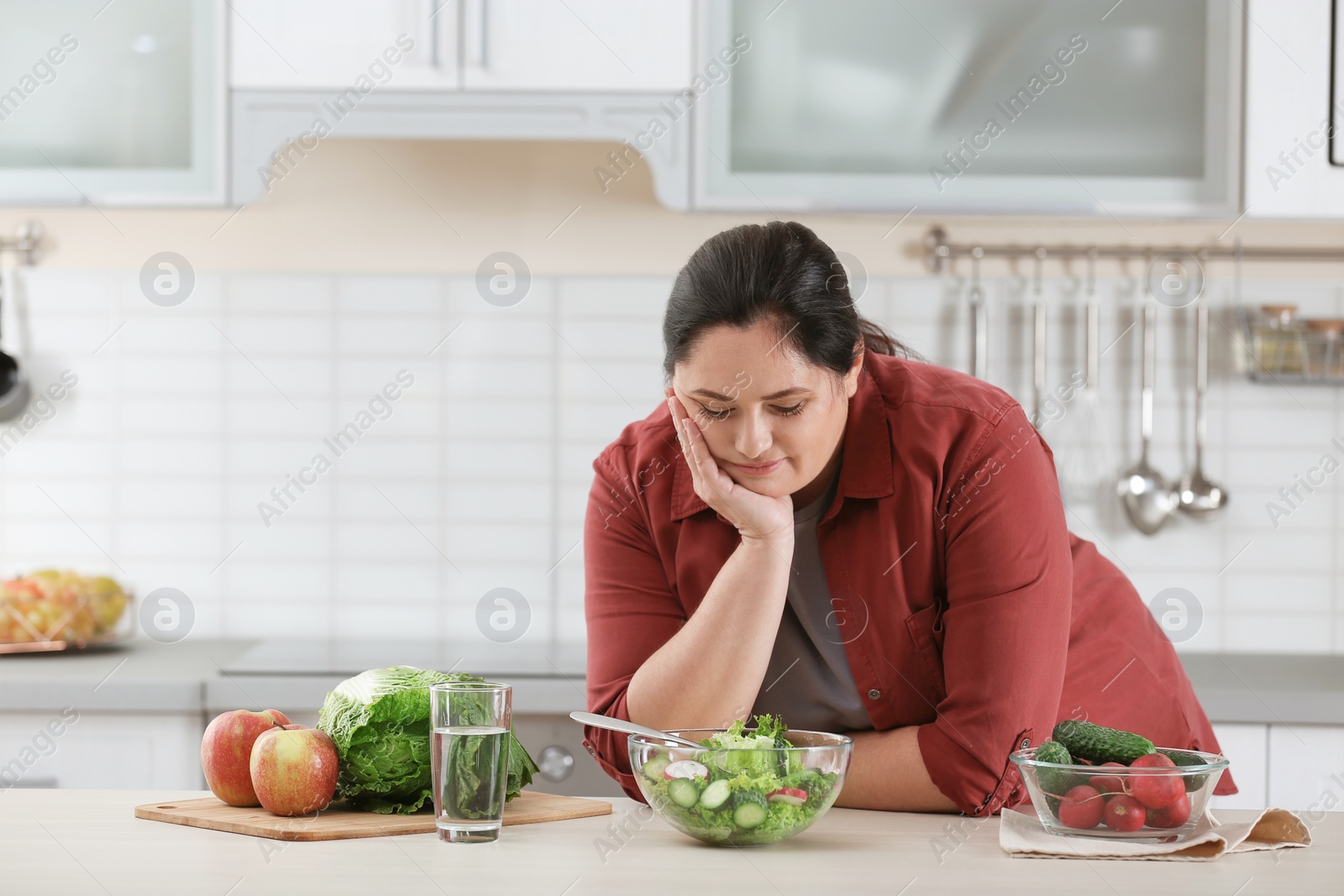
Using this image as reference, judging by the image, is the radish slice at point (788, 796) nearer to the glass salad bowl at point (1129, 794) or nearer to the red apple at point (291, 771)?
the glass salad bowl at point (1129, 794)

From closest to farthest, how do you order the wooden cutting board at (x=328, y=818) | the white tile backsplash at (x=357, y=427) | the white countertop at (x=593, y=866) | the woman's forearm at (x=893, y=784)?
the white countertop at (x=593, y=866)
the wooden cutting board at (x=328, y=818)
the woman's forearm at (x=893, y=784)
the white tile backsplash at (x=357, y=427)

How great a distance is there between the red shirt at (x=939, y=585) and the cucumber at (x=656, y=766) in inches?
10.0

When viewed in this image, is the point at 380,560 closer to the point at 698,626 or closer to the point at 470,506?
the point at 470,506

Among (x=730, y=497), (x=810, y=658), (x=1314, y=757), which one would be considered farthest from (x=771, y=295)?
(x=1314, y=757)

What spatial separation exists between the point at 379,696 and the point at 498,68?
139cm

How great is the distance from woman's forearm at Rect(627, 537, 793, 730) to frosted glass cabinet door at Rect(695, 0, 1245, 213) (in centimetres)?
109

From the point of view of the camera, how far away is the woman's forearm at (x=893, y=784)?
3.87 feet

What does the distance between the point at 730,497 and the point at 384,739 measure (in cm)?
42

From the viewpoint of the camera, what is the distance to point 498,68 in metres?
2.16

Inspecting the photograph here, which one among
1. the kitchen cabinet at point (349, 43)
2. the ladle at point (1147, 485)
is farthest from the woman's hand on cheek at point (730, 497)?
the ladle at point (1147, 485)

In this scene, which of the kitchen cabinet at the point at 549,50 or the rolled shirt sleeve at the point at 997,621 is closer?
the rolled shirt sleeve at the point at 997,621

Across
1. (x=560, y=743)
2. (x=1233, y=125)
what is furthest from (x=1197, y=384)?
(x=560, y=743)

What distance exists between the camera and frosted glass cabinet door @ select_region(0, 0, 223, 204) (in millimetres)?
2201

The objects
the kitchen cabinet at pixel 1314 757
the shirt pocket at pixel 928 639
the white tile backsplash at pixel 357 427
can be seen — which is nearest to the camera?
the shirt pocket at pixel 928 639
